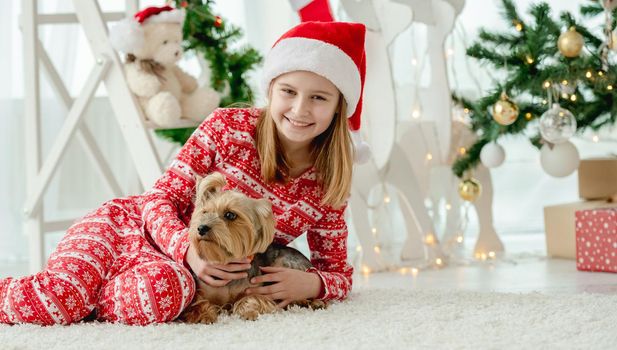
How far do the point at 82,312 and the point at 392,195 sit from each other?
2245 mm

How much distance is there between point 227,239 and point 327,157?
398mm

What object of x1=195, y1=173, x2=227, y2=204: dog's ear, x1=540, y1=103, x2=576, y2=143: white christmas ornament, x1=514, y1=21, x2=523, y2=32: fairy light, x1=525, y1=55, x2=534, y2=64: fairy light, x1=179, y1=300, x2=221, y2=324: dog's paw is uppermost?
x1=514, y1=21, x2=523, y2=32: fairy light

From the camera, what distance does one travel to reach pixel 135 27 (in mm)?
2480

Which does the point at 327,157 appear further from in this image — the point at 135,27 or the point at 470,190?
the point at 470,190

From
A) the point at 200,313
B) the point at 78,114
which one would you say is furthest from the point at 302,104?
the point at 78,114

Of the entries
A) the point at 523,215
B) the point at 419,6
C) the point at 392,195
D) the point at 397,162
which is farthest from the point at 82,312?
the point at 523,215

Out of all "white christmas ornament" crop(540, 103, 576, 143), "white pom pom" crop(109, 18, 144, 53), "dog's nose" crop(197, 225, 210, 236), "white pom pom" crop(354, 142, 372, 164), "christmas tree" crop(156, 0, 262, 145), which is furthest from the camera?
"christmas tree" crop(156, 0, 262, 145)

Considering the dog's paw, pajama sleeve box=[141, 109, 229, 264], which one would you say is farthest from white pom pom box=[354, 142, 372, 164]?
the dog's paw

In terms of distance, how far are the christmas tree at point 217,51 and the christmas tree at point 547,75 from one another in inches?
29.7

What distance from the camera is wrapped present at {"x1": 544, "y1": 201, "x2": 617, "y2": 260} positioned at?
9.90ft

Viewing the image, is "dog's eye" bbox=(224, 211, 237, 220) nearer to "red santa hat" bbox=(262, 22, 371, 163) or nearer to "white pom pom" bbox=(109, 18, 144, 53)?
"red santa hat" bbox=(262, 22, 371, 163)

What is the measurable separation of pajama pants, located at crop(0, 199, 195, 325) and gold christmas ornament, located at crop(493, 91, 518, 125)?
135 cm

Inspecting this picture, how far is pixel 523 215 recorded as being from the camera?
4.35m

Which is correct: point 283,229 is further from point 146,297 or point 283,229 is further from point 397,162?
point 397,162
